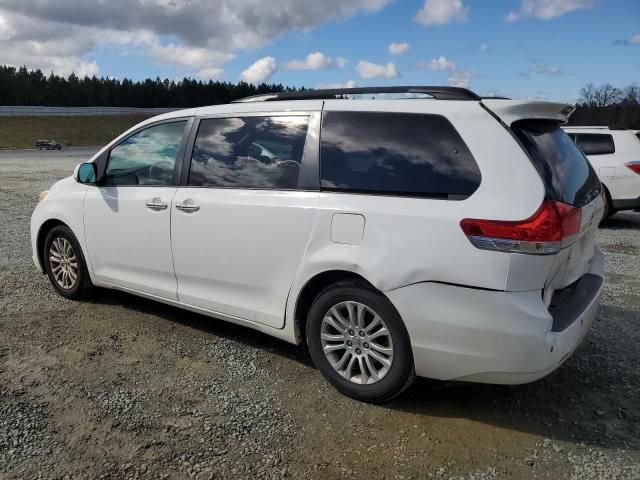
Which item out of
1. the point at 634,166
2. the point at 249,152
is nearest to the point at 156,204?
the point at 249,152

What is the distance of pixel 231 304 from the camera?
3883 millimetres

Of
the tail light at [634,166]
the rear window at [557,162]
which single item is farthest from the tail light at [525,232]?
the tail light at [634,166]

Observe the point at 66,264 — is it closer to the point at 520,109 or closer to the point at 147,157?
the point at 147,157

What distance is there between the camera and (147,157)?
4500mm

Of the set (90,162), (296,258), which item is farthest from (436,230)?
(90,162)

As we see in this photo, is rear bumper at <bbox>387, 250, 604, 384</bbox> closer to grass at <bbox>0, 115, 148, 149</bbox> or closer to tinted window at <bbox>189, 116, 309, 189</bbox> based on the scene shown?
tinted window at <bbox>189, 116, 309, 189</bbox>

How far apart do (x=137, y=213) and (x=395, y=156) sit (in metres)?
2.18

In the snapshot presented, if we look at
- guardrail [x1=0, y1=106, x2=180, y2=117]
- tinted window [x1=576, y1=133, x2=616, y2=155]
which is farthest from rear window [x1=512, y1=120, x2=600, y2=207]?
guardrail [x1=0, y1=106, x2=180, y2=117]

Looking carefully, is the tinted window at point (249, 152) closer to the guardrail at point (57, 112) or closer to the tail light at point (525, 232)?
the tail light at point (525, 232)

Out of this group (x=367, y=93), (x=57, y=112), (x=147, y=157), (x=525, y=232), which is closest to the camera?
(x=525, y=232)

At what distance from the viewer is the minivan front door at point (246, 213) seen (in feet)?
11.5

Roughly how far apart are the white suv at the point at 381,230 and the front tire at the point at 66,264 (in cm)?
86

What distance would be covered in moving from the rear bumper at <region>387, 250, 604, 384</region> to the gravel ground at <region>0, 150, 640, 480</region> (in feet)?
1.31

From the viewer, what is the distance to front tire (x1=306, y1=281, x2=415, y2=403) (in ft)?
10.3
